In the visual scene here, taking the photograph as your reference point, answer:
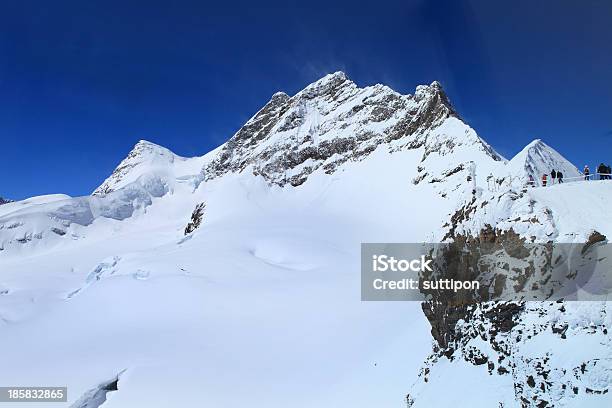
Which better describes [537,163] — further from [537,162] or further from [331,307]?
[331,307]

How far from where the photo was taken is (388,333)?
1883 cm

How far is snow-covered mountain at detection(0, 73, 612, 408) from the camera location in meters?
11.2

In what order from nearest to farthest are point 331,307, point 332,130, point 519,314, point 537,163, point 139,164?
point 519,314, point 537,163, point 331,307, point 332,130, point 139,164

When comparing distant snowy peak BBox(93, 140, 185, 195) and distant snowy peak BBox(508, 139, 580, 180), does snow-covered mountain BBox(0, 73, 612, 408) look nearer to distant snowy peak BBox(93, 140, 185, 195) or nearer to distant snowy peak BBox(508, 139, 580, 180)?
distant snowy peak BBox(508, 139, 580, 180)

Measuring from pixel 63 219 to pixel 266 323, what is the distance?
254 ft

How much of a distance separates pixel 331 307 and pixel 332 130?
57.7 metres

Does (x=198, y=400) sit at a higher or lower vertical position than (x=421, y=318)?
lower

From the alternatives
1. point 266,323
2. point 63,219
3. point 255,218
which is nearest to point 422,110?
point 255,218

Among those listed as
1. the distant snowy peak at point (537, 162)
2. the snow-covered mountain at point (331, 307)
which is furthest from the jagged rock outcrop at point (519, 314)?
the distant snowy peak at point (537, 162)

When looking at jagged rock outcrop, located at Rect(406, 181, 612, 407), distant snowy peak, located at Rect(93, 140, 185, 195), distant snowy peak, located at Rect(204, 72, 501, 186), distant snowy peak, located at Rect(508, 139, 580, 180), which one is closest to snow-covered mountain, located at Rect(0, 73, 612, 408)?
jagged rock outcrop, located at Rect(406, 181, 612, 407)

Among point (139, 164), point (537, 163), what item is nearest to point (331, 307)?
point (537, 163)

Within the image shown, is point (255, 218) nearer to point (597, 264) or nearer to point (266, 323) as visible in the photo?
point (266, 323)

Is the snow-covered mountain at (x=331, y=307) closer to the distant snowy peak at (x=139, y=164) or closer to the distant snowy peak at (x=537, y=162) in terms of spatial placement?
the distant snowy peak at (x=537, y=162)

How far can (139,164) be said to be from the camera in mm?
123625
